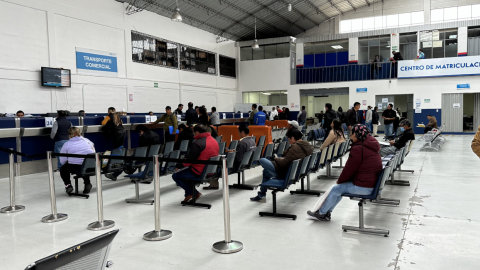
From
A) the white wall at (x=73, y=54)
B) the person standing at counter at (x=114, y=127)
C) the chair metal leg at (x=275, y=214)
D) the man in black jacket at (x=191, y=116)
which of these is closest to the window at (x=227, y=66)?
the white wall at (x=73, y=54)

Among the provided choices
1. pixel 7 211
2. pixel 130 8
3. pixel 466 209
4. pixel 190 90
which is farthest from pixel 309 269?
pixel 190 90

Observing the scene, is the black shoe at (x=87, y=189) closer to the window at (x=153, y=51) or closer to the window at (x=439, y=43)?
the window at (x=153, y=51)

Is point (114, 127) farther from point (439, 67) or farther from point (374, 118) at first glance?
point (439, 67)

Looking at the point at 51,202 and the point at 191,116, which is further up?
the point at 191,116

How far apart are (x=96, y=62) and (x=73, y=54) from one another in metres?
1.00

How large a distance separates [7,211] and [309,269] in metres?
4.47

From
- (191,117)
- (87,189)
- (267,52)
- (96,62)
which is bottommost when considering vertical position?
(87,189)

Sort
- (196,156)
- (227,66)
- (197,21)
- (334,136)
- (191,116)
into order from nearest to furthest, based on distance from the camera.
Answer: (196,156) → (334,136) → (191,116) → (197,21) → (227,66)

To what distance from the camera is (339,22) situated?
2516cm

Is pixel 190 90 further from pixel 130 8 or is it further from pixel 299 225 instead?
pixel 299 225

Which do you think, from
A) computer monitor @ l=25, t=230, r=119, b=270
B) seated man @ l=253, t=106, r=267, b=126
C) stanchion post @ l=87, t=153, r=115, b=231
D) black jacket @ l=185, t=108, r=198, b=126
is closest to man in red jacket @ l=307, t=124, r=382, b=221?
stanchion post @ l=87, t=153, r=115, b=231

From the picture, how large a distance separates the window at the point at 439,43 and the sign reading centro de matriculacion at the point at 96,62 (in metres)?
16.9

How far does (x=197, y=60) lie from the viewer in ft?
65.1

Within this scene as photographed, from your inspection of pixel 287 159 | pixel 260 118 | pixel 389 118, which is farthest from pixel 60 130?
pixel 389 118
